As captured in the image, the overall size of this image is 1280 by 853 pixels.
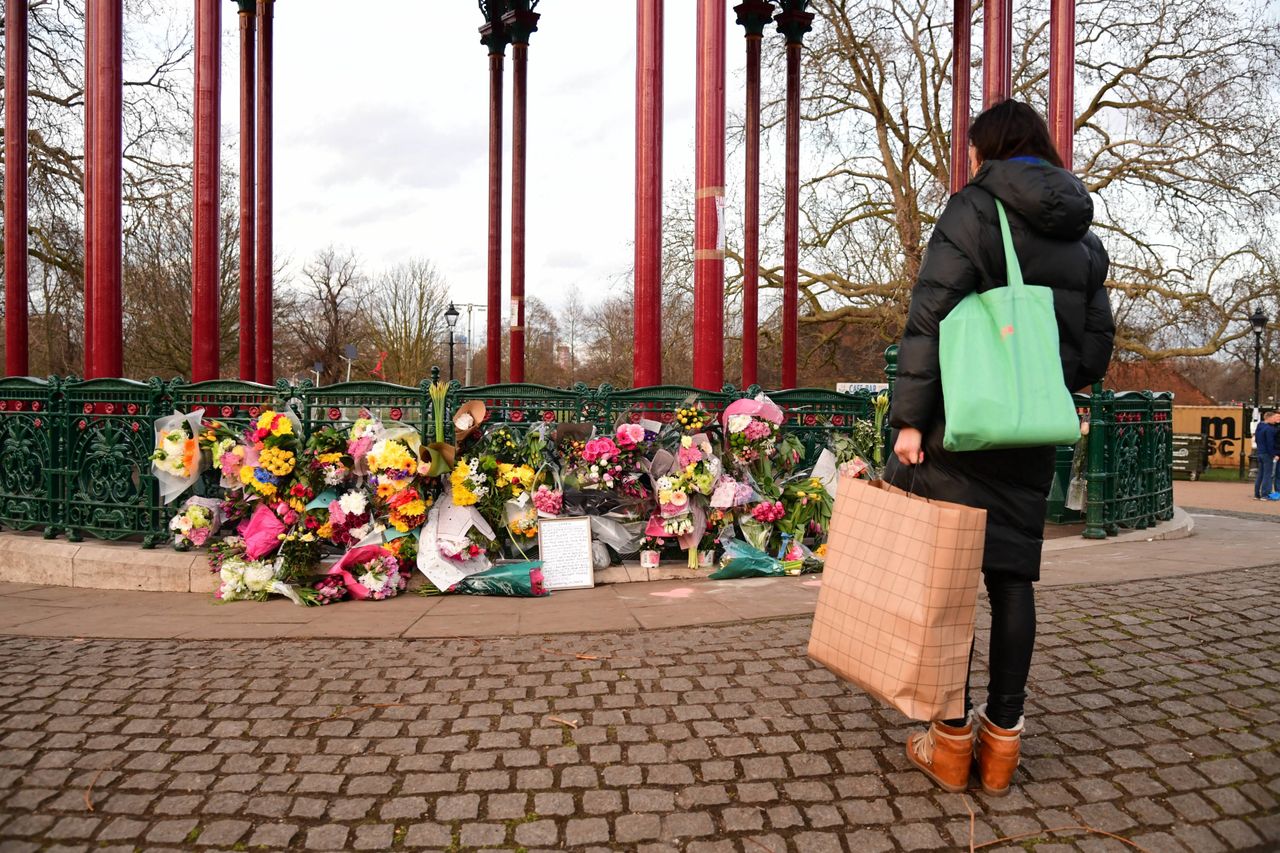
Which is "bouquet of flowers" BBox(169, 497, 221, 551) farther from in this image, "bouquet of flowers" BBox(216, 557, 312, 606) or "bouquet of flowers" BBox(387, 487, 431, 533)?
"bouquet of flowers" BBox(387, 487, 431, 533)

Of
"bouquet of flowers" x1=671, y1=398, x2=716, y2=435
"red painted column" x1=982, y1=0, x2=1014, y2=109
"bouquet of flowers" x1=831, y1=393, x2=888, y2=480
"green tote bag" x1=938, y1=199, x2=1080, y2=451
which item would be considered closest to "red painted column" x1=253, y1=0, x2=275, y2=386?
"bouquet of flowers" x1=671, y1=398, x2=716, y2=435

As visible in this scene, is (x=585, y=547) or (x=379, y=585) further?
(x=585, y=547)

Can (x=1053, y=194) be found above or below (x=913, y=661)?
above

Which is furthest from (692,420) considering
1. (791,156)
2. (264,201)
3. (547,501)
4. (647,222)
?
(264,201)

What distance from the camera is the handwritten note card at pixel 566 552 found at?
5680 millimetres

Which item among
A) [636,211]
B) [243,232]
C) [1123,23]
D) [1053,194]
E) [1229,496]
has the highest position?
[1123,23]

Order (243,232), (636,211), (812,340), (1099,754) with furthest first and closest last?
(812,340) < (243,232) < (636,211) < (1099,754)

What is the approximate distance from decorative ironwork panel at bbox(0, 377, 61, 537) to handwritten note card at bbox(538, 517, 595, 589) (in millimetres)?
3992

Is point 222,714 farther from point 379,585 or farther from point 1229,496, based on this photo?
point 1229,496

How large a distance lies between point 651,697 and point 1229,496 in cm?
1650

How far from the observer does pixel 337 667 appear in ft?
12.7

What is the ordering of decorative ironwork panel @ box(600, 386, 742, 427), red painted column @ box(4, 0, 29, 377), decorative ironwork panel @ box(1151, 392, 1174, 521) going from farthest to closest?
red painted column @ box(4, 0, 29, 377)
decorative ironwork panel @ box(1151, 392, 1174, 521)
decorative ironwork panel @ box(600, 386, 742, 427)

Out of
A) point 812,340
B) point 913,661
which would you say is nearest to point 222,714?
point 913,661

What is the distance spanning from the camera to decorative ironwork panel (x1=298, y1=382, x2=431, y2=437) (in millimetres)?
5840
